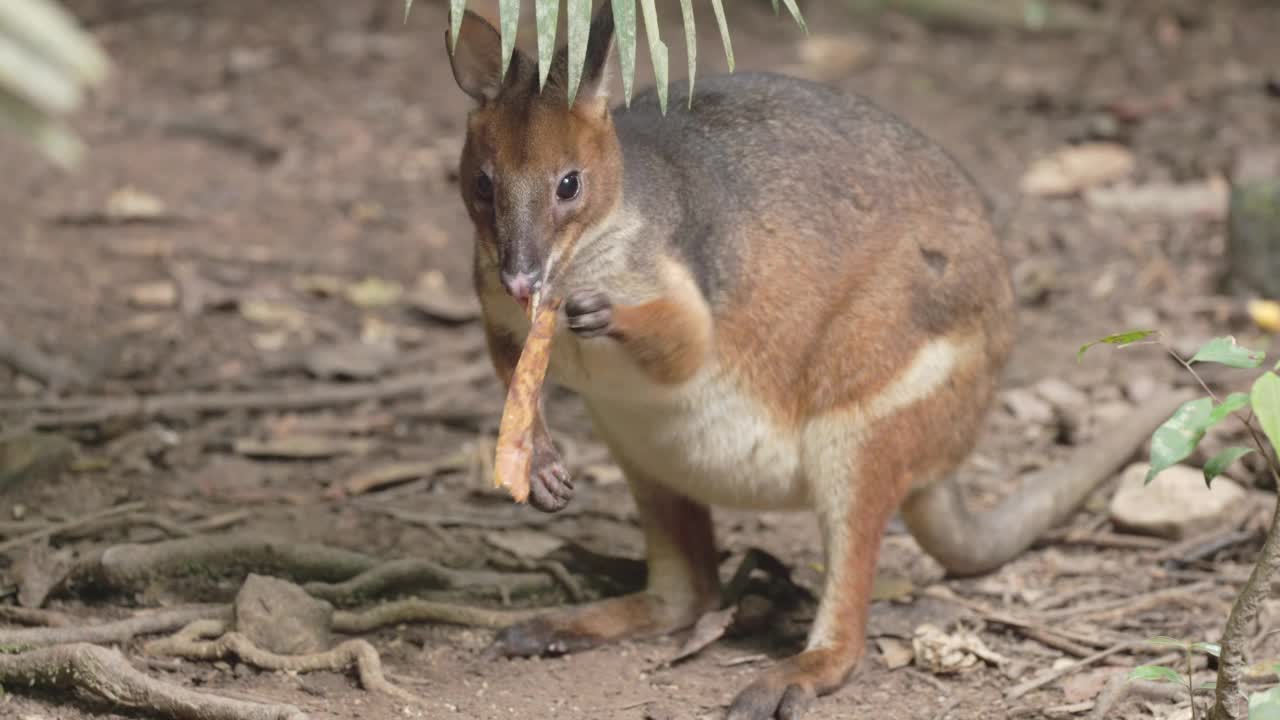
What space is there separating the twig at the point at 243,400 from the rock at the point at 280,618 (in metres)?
1.64

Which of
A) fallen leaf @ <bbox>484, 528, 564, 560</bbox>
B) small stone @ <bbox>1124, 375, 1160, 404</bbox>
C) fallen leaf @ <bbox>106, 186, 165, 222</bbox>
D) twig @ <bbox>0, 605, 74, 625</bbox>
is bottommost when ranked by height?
twig @ <bbox>0, 605, 74, 625</bbox>

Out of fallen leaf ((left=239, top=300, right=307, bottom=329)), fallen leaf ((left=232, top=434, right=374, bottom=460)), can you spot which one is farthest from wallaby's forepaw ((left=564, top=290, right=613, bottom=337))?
fallen leaf ((left=239, top=300, right=307, bottom=329))

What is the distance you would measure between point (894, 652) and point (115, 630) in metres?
2.00

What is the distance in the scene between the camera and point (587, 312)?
3.34m

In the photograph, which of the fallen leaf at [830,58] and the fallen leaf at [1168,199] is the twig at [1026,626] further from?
the fallen leaf at [830,58]

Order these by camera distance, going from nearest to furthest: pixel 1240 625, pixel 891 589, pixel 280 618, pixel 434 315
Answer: pixel 1240 625, pixel 280 618, pixel 891 589, pixel 434 315

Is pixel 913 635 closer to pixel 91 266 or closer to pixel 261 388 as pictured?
pixel 261 388

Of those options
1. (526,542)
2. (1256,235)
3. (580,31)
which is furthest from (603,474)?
(1256,235)

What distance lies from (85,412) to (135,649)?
1754 mm

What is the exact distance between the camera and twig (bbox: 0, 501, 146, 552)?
13.8 ft

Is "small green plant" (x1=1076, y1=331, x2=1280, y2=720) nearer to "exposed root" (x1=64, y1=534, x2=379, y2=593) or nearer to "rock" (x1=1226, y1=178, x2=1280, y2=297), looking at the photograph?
"exposed root" (x1=64, y1=534, x2=379, y2=593)

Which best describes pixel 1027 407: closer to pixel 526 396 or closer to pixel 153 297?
pixel 526 396

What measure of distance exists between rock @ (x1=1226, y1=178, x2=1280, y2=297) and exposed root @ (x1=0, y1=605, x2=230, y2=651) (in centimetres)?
438

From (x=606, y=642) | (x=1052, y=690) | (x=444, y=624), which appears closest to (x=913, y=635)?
(x=1052, y=690)
